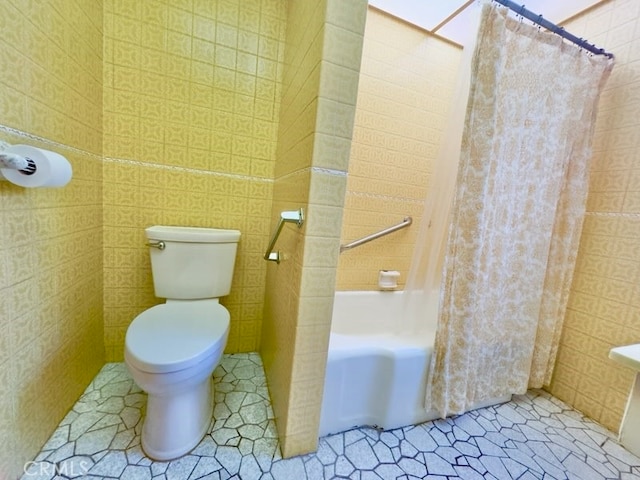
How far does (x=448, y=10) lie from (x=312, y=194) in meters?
1.43

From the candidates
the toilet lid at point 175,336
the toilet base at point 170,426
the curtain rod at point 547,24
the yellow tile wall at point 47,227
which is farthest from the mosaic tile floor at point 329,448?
the curtain rod at point 547,24

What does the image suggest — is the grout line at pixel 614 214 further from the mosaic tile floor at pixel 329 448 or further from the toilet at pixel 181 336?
the toilet at pixel 181 336

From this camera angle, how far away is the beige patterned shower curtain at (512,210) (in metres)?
1.06

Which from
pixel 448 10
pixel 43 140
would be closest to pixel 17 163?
pixel 43 140

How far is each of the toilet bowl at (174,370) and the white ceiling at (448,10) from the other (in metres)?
1.82

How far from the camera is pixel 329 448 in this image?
107 cm

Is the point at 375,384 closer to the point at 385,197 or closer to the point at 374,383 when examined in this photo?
the point at 374,383

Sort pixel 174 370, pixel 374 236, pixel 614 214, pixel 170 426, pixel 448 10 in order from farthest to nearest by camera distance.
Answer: pixel 374 236, pixel 448 10, pixel 614 214, pixel 170 426, pixel 174 370

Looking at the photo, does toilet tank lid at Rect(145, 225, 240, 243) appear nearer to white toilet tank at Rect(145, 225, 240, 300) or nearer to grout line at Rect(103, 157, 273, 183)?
white toilet tank at Rect(145, 225, 240, 300)

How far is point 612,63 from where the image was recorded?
4.28ft

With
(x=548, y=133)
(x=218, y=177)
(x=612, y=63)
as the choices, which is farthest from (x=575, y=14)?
(x=218, y=177)

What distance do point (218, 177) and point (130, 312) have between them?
887 millimetres

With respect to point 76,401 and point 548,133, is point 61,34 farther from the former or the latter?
point 548,133

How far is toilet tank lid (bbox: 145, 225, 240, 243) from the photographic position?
4.03ft
